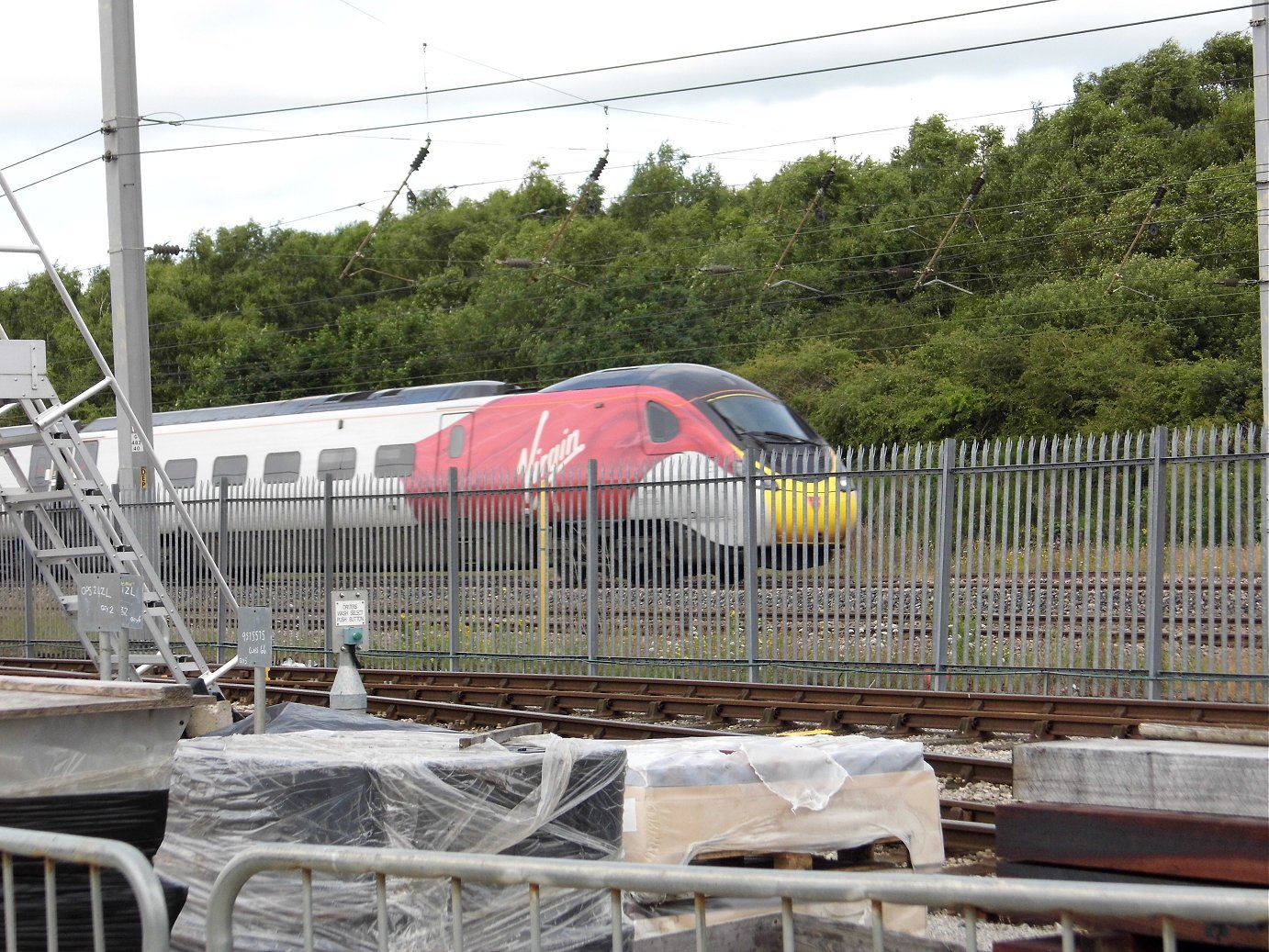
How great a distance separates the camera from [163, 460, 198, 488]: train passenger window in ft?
81.6

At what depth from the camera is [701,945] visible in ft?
10.1

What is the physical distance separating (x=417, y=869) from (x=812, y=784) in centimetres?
281

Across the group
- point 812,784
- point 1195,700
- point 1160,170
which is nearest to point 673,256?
point 1160,170

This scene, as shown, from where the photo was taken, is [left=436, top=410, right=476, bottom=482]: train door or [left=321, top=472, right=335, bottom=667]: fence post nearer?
[left=321, top=472, right=335, bottom=667]: fence post

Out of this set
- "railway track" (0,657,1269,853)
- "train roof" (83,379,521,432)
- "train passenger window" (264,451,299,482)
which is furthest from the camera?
"train passenger window" (264,451,299,482)

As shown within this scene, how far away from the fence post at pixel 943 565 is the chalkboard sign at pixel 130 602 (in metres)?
6.71

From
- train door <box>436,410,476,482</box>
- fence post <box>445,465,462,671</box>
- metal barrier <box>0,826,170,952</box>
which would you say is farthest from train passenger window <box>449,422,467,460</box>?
metal barrier <box>0,826,170,952</box>

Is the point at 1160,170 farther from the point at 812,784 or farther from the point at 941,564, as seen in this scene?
the point at 812,784

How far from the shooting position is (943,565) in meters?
12.8

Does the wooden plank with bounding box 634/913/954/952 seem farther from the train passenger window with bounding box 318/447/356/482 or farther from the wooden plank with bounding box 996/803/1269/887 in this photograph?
the train passenger window with bounding box 318/447/356/482

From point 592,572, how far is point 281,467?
10.5 meters

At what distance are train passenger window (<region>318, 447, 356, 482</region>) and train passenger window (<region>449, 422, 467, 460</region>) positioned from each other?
223 cm

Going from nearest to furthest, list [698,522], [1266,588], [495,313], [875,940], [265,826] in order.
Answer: [875,940] < [265,826] < [1266,588] < [698,522] < [495,313]

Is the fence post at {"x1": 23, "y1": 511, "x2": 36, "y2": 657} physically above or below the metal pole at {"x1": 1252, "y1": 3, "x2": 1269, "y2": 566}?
below
